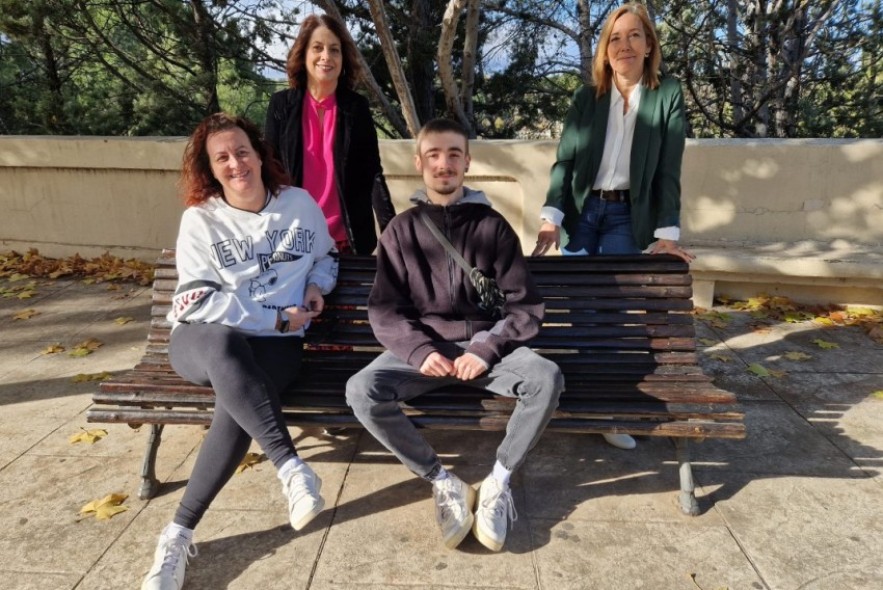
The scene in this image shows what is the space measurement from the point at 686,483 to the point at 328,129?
90.1 inches

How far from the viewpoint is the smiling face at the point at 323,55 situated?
120 inches

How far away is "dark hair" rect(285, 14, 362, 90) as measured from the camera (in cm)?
311

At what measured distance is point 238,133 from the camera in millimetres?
2709

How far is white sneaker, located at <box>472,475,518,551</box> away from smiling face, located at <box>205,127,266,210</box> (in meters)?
1.54

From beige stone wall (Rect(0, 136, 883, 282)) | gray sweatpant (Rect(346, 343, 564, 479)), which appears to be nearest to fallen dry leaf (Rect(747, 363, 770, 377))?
beige stone wall (Rect(0, 136, 883, 282))

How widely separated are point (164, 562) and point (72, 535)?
55 cm

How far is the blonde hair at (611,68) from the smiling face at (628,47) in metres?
0.02

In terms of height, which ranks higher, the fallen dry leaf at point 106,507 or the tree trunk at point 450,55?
the tree trunk at point 450,55

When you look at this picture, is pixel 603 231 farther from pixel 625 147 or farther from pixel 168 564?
pixel 168 564

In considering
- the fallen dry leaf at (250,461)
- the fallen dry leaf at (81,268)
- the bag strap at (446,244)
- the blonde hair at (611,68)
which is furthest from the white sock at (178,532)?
the fallen dry leaf at (81,268)

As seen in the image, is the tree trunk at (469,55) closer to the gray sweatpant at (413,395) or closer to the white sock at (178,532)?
the gray sweatpant at (413,395)

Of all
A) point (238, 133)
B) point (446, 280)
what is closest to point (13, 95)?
point (238, 133)

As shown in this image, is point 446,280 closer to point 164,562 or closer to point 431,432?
point 431,432

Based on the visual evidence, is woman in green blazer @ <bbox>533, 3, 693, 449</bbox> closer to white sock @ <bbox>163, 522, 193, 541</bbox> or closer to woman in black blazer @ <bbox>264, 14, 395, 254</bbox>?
woman in black blazer @ <bbox>264, 14, 395, 254</bbox>
